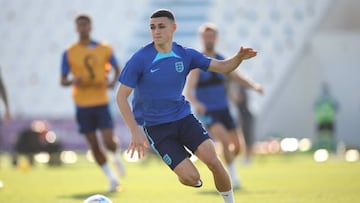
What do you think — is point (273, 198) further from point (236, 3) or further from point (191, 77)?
point (236, 3)

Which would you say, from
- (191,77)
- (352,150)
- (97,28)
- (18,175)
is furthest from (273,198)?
(97,28)

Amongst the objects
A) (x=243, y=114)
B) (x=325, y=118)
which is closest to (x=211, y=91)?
(x=243, y=114)

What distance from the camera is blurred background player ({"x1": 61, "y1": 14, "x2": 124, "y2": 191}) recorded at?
54.4 feet

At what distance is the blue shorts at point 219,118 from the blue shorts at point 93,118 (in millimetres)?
1438

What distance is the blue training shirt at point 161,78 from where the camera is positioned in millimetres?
10900

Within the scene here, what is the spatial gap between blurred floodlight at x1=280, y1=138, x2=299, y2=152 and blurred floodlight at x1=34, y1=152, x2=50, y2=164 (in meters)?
6.39

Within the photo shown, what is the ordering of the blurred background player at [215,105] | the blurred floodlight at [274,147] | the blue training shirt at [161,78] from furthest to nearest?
the blurred floodlight at [274,147], the blurred background player at [215,105], the blue training shirt at [161,78]

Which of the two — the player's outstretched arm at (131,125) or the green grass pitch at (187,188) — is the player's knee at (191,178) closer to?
the player's outstretched arm at (131,125)

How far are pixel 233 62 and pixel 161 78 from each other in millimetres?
715

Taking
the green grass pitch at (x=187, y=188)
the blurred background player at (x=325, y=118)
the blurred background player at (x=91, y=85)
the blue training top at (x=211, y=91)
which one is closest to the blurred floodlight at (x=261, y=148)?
the blurred background player at (x=325, y=118)

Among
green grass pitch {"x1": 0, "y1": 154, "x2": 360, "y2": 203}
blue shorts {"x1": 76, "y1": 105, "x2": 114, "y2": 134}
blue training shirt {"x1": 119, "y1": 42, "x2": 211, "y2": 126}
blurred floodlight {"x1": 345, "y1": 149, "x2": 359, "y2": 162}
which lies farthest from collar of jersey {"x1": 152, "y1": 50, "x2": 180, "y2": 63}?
blurred floodlight {"x1": 345, "y1": 149, "x2": 359, "y2": 162}

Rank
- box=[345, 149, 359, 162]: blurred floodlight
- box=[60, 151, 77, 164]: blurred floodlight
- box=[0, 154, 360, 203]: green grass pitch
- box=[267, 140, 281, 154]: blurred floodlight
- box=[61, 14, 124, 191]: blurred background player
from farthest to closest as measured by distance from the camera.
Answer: box=[267, 140, 281, 154]: blurred floodlight
box=[60, 151, 77, 164]: blurred floodlight
box=[345, 149, 359, 162]: blurred floodlight
box=[61, 14, 124, 191]: blurred background player
box=[0, 154, 360, 203]: green grass pitch

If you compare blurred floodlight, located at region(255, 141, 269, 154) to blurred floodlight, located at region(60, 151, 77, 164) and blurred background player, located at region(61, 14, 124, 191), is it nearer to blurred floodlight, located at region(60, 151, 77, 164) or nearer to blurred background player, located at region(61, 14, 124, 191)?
blurred floodlight, located at region(60, 151, 77, 164)

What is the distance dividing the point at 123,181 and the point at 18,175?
3.27 metres
